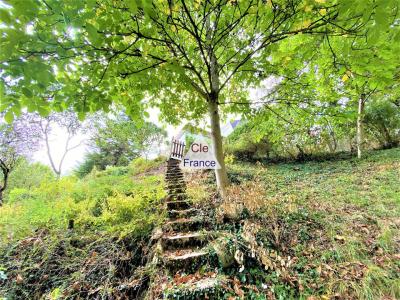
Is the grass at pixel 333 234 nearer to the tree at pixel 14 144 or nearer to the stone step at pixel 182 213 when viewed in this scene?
the stone step at pixel 182 213

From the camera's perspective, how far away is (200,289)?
2021mm

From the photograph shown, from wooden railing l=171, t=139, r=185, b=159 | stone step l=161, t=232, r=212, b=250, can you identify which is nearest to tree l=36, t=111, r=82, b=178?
wooden railing l=171, t=139, r=185, b=159

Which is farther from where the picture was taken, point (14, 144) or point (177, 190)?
point (14, 144)

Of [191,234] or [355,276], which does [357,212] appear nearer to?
[355,276]

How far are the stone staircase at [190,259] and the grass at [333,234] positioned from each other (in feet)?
1.67

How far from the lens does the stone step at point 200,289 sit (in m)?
1.98

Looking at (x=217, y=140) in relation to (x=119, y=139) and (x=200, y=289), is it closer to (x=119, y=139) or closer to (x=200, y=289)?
(x=200, y=289)

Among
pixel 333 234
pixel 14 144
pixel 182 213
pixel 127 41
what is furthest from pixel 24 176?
pixel 333 234

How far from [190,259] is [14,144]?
10039 millimetres

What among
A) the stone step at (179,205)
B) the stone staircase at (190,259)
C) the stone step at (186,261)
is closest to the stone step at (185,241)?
the stone staircase at (190,259)

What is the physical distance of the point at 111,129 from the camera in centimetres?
1423

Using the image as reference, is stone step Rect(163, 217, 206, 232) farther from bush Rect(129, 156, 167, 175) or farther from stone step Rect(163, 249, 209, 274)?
bush Rect(129, 156, 167, 175)

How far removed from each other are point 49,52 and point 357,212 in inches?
172

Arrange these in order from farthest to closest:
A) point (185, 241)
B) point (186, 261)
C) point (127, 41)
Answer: point (185, 241)
point (127, 41)
point (186, 261)
